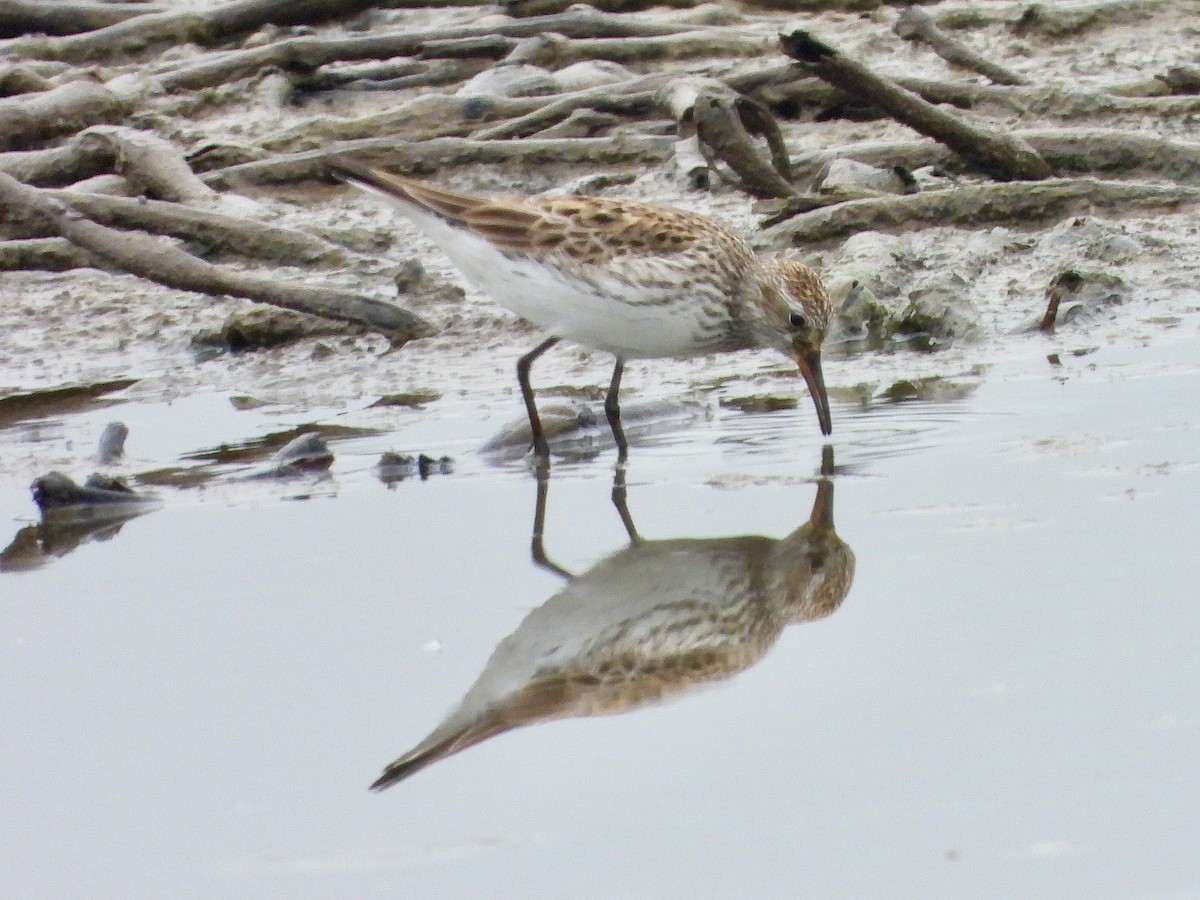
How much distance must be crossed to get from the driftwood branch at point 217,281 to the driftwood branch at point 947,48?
4402mm

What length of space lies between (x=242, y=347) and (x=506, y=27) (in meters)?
4.53

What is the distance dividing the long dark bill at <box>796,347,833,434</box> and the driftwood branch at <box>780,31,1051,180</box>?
2.25 meters

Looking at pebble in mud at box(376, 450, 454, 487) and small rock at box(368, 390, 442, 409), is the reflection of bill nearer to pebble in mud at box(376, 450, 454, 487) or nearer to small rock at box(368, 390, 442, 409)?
pebble in mud at box(376, 450, 454, 487)

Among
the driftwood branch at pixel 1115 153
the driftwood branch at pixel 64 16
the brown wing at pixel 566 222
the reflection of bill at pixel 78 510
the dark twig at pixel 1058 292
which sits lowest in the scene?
the dark twig at pixel 1058 292

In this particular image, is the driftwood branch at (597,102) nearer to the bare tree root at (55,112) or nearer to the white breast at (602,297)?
the bare tree root at (55,112)

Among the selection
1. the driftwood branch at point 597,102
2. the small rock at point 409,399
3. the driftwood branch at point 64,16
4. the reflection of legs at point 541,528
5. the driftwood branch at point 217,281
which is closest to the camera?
the reflection of legs at point 541,528

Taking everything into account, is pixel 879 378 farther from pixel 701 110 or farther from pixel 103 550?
pixel 103 550

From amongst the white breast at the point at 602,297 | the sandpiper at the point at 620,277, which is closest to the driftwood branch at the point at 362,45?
the sandpiper at the point at 620,277

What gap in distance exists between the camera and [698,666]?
4402 millimetres

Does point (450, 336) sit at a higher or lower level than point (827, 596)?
lower

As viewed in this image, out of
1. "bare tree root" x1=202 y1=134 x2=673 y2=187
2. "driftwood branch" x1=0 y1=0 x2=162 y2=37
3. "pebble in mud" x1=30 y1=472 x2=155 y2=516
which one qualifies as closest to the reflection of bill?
"pebble in mud" x1=30 y1=472 x2=155 y2=516

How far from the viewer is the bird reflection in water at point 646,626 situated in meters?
4.12

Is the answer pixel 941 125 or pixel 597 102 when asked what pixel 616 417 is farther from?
pixel 597 102

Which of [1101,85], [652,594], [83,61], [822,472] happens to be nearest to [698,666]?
[652,594]
